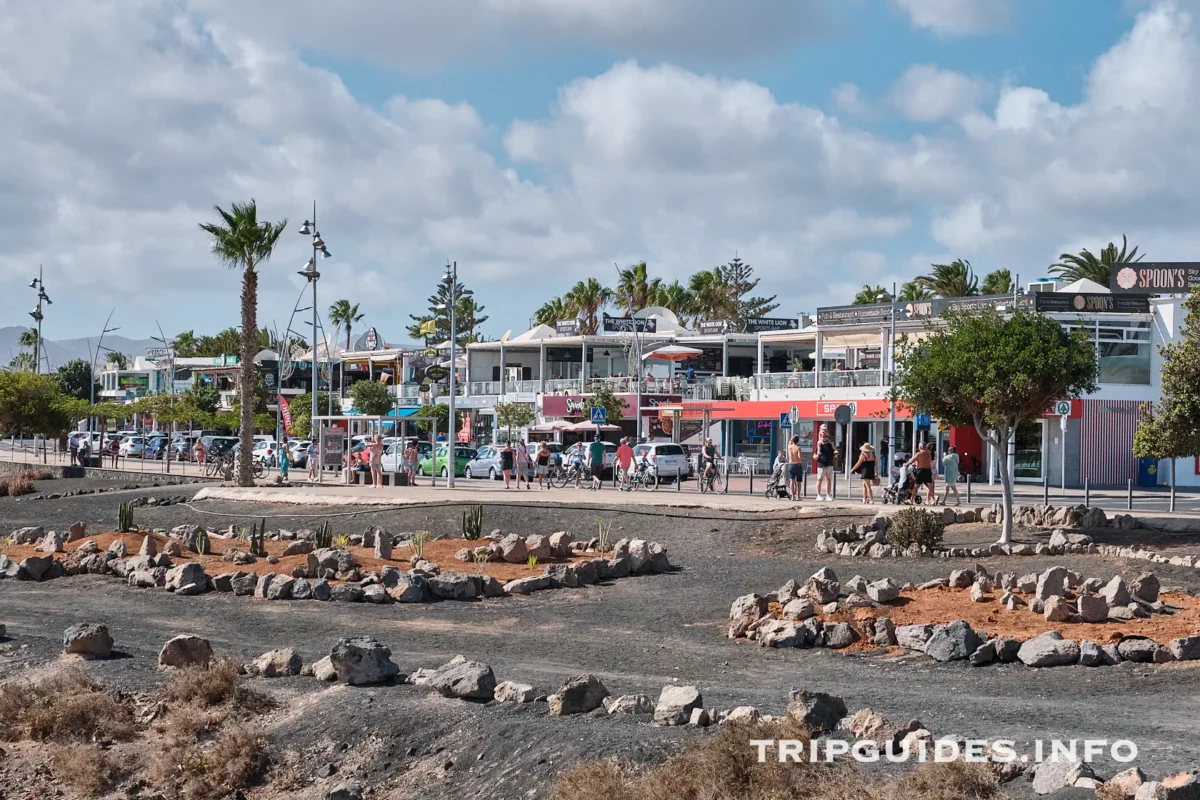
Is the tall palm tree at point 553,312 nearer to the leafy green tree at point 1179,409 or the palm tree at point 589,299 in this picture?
the palm tree at point 589,299

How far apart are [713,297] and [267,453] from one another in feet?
144

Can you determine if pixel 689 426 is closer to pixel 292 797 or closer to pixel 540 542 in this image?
pixel 540 542

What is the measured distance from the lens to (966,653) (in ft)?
43.0

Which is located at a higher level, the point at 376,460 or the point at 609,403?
the point at 609,403

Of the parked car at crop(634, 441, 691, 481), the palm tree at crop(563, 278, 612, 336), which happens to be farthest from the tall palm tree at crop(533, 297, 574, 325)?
the parked car at crop(634, 441, 691, 481)

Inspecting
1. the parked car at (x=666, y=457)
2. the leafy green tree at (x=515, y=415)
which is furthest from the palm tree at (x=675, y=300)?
the parked car at (x=666, y=457)

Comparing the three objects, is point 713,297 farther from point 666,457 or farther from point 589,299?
point 666,457

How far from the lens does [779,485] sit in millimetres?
36000

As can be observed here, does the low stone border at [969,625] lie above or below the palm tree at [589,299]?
below

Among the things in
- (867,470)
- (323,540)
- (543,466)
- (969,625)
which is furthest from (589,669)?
(543,466)

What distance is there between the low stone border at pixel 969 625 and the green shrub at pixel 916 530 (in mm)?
3816

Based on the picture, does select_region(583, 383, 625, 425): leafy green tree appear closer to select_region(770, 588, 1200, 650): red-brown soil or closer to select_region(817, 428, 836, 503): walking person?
select_region(817, 428, 836, 503): walking person

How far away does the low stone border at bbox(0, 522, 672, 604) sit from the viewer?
19141 mm

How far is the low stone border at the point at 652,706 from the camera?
7777 mm
